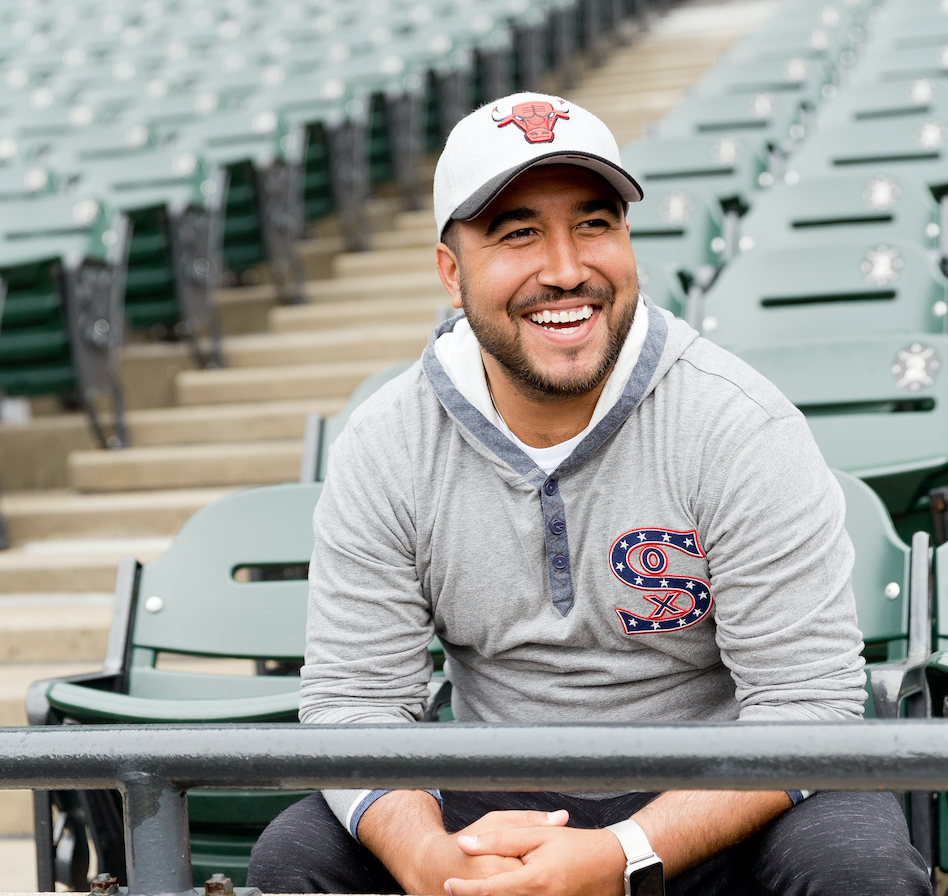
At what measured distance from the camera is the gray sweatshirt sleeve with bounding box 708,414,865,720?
1.47 meters

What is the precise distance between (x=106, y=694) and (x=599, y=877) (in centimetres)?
84

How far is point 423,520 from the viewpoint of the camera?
1.63 metres

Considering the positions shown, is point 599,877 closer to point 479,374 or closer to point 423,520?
point 423,520

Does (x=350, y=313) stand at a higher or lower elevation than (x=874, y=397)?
higher

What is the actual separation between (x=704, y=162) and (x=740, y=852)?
372cm

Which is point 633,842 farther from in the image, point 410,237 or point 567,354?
point 410,237

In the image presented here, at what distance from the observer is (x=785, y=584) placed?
1.48 meters

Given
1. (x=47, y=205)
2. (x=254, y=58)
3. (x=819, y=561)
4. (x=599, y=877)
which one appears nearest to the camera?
(x=599, y=877)

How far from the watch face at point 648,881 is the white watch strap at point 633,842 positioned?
2 centimetres

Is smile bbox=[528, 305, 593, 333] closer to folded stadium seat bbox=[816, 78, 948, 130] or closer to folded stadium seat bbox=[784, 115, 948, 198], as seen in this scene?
folded stadium seat bbox=[784, 115, 948, 198]

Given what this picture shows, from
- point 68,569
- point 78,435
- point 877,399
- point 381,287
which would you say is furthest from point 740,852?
point 381,287

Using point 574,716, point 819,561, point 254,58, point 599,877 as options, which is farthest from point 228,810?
point 254,58

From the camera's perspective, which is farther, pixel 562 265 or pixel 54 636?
pixel 54 636

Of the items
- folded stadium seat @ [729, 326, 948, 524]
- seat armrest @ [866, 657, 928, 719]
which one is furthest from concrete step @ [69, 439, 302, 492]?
seat armrest @ [866, 657, 928, 719]
